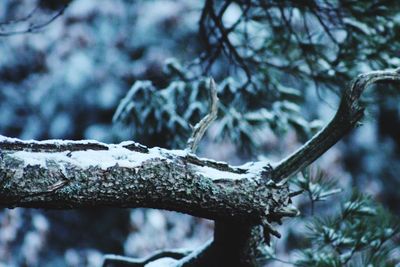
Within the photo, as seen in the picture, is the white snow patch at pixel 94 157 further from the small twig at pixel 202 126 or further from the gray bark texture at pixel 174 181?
the small twig at pixel 202 126

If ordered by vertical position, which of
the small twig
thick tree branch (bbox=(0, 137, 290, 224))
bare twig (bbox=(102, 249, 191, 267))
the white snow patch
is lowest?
bare twig (bbox=(102, 249, 191, 267))

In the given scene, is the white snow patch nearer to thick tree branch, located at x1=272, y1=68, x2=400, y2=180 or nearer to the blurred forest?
thick tree branch, located at x1=272, y1=68, x2=400, y2=180

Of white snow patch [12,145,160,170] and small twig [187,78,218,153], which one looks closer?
white snow patch [12,145,160,170]

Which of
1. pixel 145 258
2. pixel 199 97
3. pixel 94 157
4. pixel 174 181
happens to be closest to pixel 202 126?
pixel 174 181

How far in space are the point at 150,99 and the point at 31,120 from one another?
2.40 metres

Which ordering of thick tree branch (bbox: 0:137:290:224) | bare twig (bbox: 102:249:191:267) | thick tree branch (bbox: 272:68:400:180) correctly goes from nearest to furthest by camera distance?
thick tree branch (bbox: 0:137:290:224), thick tree branch (bbox: 272:68:400:180), bare twig (bbox: 102:249:191:267)

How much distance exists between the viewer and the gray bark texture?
102cm

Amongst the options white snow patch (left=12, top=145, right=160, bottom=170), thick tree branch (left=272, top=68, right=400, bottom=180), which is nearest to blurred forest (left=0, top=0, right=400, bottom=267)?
thick tree branch (left=272, top=68, right=400, bottom=180)

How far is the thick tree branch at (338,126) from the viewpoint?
1.34m

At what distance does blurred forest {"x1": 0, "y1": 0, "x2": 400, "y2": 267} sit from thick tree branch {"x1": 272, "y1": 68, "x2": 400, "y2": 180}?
284 millimetres

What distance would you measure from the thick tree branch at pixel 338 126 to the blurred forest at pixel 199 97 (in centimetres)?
28

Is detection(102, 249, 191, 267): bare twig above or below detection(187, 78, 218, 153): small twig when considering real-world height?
below

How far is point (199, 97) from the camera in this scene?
2.56 meters

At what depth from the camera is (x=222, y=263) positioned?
4.95 ft
